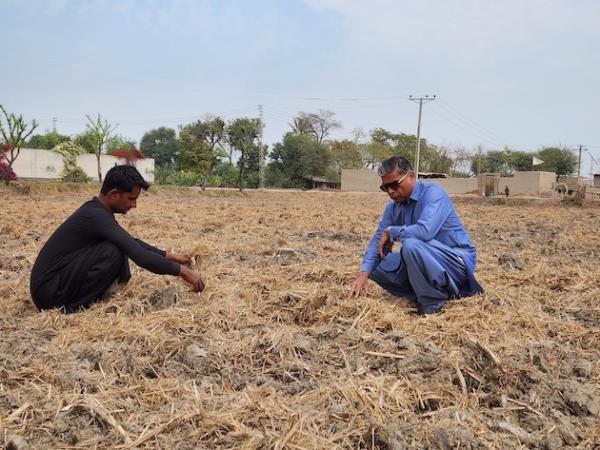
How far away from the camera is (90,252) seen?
390cm

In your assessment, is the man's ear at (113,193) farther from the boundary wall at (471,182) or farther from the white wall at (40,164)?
the boundary wall at (471,182)

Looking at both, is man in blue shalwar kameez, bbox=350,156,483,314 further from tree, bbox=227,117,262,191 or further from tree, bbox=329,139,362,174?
tree, bbox=329,139,362,174

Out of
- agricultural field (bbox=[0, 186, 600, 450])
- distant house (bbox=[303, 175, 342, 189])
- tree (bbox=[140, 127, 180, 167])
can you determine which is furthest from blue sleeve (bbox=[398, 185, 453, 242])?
tree (bbox=[140, 127, 180, 167])

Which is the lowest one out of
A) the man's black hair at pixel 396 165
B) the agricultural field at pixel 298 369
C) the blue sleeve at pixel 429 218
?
the agricultural field at pixel 298 369

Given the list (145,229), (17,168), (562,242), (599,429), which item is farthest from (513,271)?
(17,168)

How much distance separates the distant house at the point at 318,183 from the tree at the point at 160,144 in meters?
A: 25.7

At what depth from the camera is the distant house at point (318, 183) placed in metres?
53.7

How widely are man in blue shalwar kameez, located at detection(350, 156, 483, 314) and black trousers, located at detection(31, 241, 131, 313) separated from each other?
5.59 feet

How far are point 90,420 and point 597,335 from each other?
282 centimetres

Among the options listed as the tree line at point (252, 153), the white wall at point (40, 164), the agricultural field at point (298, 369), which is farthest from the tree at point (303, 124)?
the agricultural field at point (298, 369)

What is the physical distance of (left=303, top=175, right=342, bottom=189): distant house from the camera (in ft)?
176

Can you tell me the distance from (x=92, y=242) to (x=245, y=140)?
1525 inches

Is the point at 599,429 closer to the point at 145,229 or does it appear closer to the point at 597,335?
the point at 597,335

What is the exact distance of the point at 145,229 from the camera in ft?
31.2
